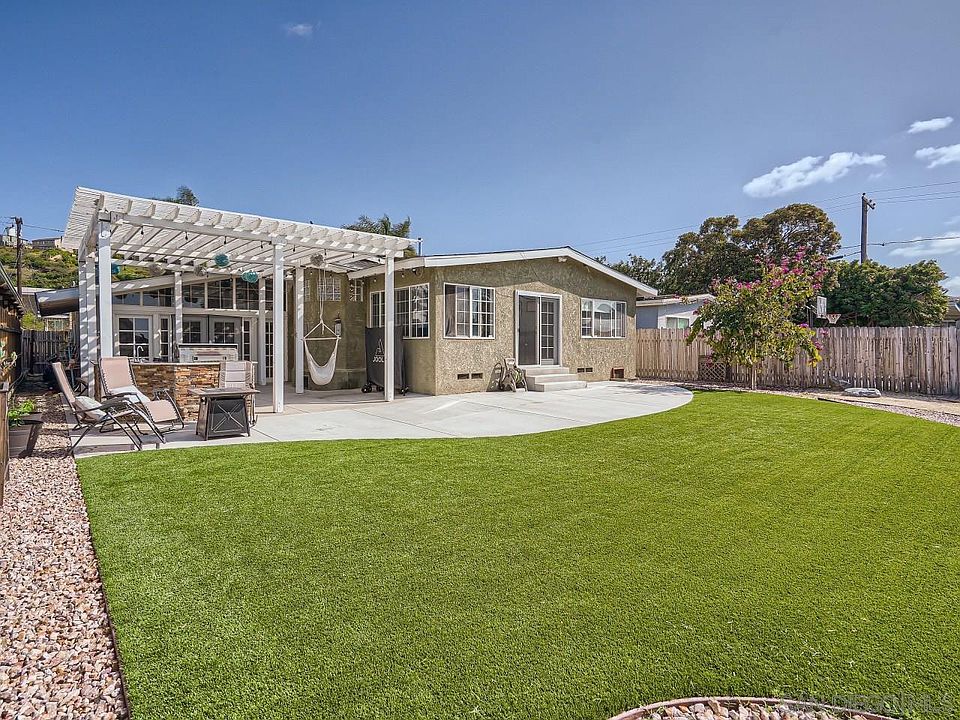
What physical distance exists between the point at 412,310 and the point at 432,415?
4.12m

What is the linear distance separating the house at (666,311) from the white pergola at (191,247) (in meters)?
12.2

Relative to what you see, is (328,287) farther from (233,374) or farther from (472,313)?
(233,374)

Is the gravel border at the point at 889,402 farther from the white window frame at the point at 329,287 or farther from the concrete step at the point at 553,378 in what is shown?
the white window frame at the point at 329,287

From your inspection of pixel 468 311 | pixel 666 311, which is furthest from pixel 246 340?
pixel 666 311

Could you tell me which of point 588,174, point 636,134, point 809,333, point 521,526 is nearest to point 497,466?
point 521,526

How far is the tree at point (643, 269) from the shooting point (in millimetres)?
34219

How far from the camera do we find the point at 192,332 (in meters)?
13.9

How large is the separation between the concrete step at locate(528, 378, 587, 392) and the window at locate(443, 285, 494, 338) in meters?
1.56

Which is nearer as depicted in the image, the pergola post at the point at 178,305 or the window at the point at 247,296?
the pergola post at the point at 178,305

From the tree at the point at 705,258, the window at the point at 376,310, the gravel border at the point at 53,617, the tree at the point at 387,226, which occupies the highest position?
the tree at the point at 387,226

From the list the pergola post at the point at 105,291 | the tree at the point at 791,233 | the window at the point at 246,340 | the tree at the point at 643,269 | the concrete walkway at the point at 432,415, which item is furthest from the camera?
the tree at the point at 643,269

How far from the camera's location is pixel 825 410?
354 inches

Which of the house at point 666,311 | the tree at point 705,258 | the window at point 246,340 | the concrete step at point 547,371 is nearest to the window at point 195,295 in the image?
the window at point 246,340

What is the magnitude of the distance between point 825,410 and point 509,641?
9030 millimetres
